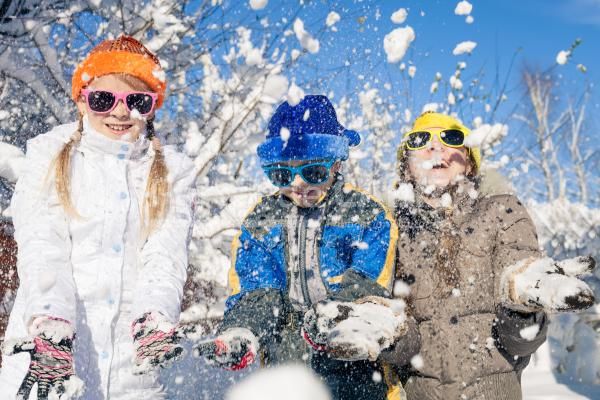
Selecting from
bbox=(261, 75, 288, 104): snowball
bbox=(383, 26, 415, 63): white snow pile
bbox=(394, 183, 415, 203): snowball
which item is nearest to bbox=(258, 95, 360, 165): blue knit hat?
bbox=(394, 183, 415, 203): snowball

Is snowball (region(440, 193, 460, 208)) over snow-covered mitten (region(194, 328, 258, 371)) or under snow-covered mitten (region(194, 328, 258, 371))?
over

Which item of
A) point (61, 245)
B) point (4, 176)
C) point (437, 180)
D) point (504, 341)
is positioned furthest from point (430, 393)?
point (4, 176)

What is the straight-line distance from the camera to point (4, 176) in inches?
132

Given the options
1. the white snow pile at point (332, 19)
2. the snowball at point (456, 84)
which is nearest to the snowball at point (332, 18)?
the white snow pile at point (332, 19)

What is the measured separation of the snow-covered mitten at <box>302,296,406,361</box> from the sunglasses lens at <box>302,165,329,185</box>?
0.53 metres

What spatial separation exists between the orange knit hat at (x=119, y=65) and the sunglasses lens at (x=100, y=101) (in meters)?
0.11

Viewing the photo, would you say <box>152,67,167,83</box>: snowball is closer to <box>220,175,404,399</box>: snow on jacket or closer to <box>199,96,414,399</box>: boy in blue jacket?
<box>199,96,414,399</box>: boy in blue jacket

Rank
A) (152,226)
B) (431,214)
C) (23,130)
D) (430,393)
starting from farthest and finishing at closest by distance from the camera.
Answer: (23,130)
(431,214)
(430,393)
(152,226)

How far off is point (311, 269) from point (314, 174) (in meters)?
0.37

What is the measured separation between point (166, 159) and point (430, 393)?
4.68 feet

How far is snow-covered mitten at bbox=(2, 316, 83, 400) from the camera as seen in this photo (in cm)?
144

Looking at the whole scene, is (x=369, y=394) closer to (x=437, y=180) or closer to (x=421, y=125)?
(x=437, y=180)

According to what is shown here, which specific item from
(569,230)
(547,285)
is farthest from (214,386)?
(569,230)

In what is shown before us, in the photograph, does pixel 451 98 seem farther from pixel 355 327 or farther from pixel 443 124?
pixel 355 327
